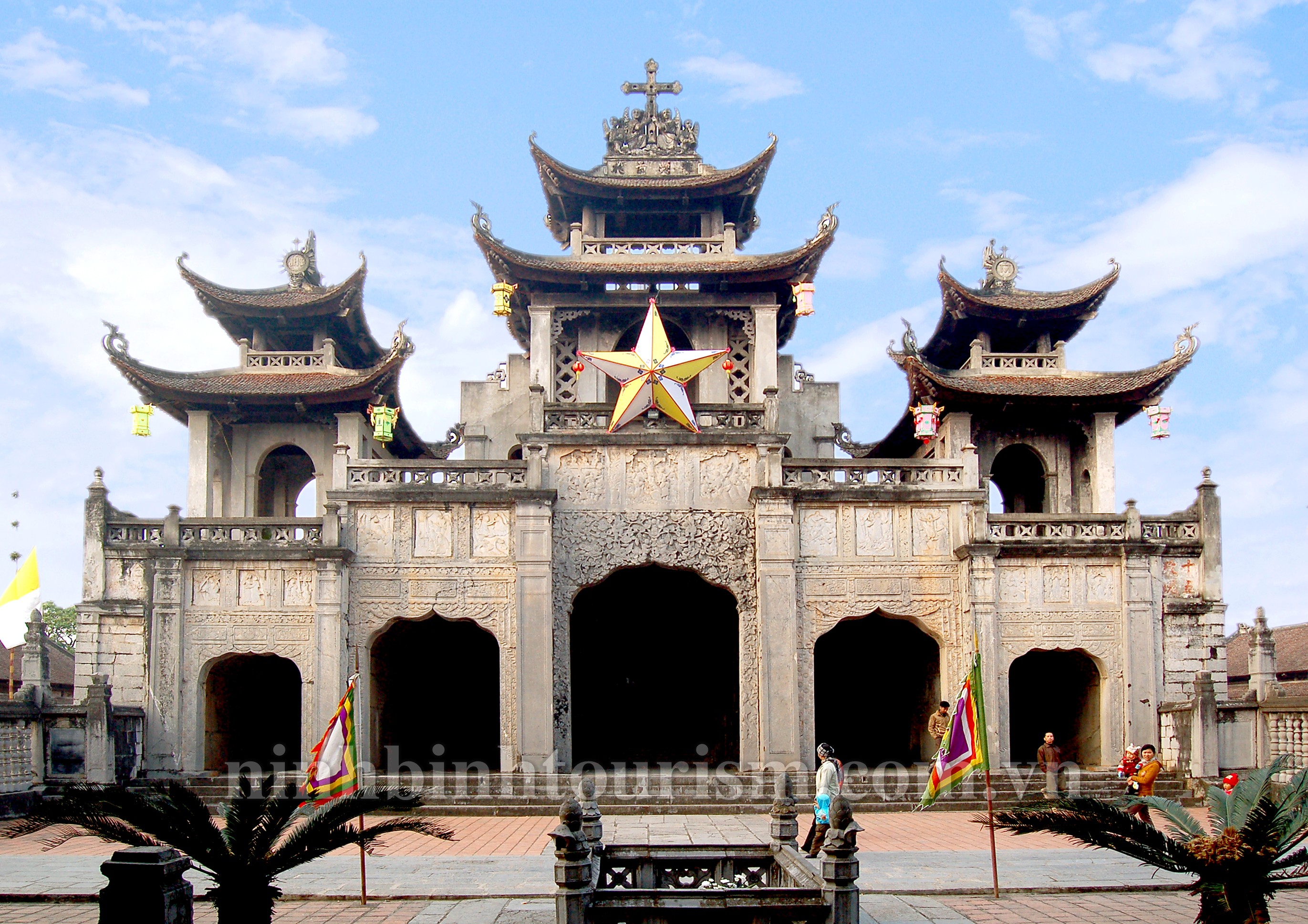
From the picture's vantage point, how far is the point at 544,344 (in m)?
27.3

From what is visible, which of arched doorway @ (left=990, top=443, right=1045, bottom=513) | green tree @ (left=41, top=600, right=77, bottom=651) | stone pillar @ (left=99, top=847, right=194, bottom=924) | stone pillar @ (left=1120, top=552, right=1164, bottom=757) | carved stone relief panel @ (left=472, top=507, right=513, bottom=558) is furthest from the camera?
green tree @ (left=41, top=600, right=77, bottom=651)

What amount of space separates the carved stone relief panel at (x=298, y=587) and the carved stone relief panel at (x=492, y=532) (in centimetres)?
312

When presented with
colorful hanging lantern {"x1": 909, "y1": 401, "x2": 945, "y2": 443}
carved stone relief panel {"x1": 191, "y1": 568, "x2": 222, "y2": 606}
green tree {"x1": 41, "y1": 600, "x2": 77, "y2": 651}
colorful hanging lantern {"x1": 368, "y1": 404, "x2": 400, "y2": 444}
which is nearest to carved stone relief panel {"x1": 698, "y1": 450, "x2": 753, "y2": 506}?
colorful hanging lantern {"x1": 909, "y1": 401, "x2": 945, "y2": 443}

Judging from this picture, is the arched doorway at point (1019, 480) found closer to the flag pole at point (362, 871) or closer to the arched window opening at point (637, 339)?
the arched window opening at point (637, 339)

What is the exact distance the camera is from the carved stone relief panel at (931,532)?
22.6m

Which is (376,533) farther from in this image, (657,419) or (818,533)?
(818,533)

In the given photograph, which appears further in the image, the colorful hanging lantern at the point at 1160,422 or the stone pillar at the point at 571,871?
the colorful hanging lantern at the point at 1160,422

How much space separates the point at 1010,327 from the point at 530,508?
1311 cm

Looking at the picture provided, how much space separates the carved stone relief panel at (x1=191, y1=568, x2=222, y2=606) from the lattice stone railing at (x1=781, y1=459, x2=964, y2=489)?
1099 cm

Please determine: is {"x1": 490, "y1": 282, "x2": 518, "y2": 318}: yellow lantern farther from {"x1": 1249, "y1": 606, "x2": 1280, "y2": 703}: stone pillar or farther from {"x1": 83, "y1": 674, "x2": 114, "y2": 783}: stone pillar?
{"x1": 1249, "y1": 606, "x2": 1280, "y2": 703}: stone pillar

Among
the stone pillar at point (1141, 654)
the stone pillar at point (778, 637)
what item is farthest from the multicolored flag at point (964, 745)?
the stone pillar at point (1141, 654)

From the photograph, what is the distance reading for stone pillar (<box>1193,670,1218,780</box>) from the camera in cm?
2050

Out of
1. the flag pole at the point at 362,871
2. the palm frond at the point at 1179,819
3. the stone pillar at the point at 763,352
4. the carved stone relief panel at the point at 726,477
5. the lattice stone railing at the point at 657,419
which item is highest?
the stone pillar at the point at 763,352

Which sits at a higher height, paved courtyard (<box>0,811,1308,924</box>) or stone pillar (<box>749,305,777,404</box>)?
stone pillar (<box>749,305,777,404</box>)
